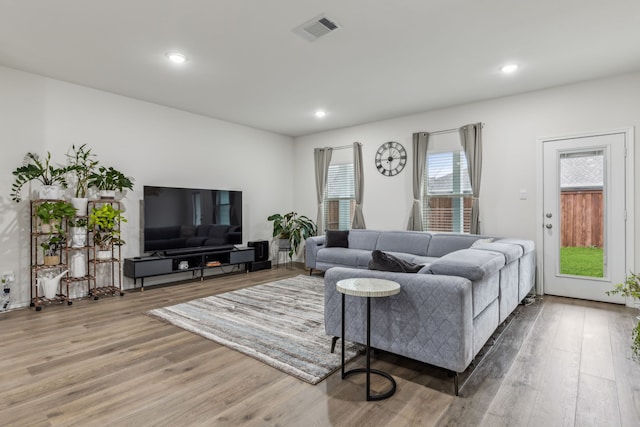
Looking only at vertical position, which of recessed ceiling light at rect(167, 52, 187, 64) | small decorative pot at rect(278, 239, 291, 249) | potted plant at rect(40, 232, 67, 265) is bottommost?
small decorative pot at rect(278, 239, 291, 249)

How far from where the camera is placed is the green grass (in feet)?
13.5

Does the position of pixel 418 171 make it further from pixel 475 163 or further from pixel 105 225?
pixel 105 225

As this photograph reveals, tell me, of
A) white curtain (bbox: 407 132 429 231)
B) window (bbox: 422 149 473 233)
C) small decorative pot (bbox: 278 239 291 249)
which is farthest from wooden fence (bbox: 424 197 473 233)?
small decorative pot (bbox: 278 239 291 249)

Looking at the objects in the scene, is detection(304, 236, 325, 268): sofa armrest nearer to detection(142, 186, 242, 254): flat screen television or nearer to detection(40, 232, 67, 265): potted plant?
detection(142, 186, 242, 254): flat screen television

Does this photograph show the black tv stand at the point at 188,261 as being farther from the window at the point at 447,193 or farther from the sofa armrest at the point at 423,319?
the sofa armrest at the point at 423,319

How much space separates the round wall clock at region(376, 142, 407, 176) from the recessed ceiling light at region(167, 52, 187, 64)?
358cm

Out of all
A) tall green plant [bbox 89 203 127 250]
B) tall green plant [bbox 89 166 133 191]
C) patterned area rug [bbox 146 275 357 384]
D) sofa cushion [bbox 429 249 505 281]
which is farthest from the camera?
tall green plant [bbox 89 166 133 191]

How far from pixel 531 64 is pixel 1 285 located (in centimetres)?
641

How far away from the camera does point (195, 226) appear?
5.42m

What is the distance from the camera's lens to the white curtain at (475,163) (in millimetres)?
4902

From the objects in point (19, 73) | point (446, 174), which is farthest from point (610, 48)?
point (19, 73)

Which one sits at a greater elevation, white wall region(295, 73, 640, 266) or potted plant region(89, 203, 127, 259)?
white wall region(295, 73, 640, 266)

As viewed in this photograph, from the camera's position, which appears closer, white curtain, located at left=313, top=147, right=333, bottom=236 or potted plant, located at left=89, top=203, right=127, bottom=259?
potted plant, located at left=89, top=203, right=127, bottom=259

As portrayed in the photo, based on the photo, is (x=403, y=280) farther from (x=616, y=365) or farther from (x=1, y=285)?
(x=1, y=285)
